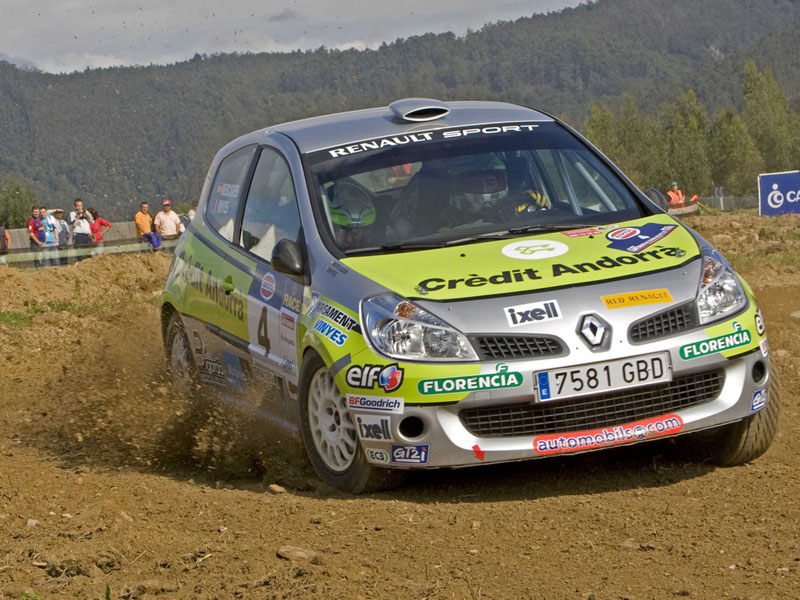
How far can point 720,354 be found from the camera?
4816 millimetres

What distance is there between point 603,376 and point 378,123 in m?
2.40

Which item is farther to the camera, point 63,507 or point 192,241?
point 192,241

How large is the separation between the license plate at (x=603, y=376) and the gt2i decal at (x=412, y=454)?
539 mm

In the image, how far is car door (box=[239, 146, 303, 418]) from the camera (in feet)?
18.3

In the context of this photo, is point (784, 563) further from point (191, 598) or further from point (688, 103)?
point (688, 103)

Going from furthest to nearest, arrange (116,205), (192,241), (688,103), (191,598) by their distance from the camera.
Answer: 1. (116,205)
2. (688,103)
3. (192,241)
4. (191,598)

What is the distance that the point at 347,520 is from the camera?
445 cm

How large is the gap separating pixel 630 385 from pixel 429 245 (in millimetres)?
1273

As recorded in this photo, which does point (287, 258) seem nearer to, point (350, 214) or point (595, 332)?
point (350, 214)

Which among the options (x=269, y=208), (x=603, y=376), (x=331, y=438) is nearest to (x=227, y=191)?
(x=269, y=208)

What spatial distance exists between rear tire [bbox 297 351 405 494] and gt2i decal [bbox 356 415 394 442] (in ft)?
0.33

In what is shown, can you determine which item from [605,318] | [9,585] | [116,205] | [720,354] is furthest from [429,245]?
[116,205]

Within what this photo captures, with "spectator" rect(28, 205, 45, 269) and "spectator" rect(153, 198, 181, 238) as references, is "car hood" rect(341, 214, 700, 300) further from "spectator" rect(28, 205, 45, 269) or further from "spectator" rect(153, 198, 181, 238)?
"spectator" rect(28, 205, 45, 269)

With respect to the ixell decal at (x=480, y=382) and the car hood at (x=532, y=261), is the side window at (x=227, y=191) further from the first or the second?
the ixell decal at (x=480, y=382)
